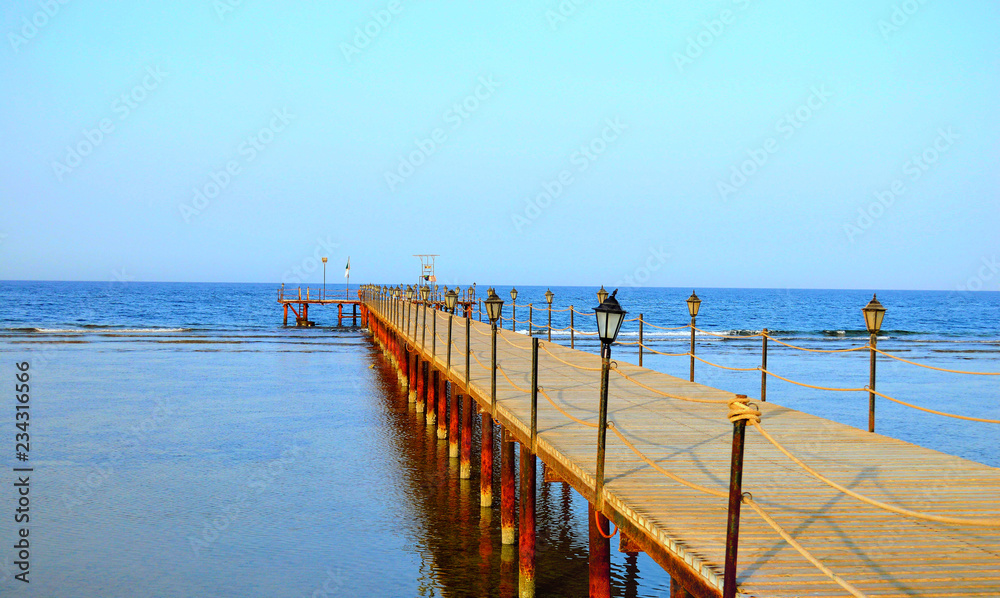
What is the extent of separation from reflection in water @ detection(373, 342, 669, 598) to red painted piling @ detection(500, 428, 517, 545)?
0.59 feet

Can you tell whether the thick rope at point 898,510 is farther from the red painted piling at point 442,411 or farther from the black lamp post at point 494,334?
the red painted piling at point 442,411

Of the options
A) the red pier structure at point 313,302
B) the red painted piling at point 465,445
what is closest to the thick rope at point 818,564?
the red painted piling at point 465,445

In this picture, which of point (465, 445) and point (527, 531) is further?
point (465, 445)

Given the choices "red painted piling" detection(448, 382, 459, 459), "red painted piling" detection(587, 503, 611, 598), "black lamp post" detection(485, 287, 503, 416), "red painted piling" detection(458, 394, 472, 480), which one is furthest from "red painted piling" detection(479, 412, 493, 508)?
"red painted piling" detection(587, 503, 611, 598)

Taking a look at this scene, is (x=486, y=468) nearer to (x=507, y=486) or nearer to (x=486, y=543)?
(x=486, y=543)

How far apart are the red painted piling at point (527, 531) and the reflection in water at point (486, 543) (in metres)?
0.19

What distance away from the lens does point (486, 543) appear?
9453 mm

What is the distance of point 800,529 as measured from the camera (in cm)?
455

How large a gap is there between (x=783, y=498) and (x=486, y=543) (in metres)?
5.00

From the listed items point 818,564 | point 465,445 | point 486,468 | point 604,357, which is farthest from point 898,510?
point 465,445

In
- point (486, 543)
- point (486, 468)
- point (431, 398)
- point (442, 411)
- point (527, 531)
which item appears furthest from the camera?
point (431, 398)

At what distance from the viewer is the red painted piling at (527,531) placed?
7.80 metres

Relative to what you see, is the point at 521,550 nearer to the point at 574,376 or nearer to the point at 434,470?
the point at 574,376

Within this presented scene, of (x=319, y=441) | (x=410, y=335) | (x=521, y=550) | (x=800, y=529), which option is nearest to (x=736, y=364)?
(x=410, y=335)
